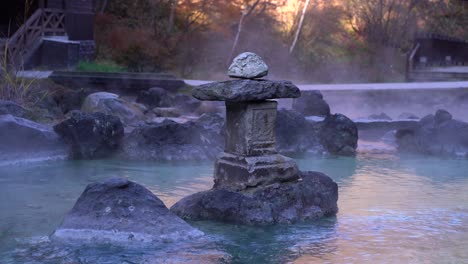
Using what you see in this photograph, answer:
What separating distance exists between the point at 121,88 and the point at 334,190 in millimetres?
10831

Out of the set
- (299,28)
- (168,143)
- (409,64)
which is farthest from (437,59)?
(168,143)

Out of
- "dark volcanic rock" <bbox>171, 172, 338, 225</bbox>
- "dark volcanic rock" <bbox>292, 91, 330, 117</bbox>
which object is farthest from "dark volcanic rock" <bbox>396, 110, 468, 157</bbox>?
"dark volcanic rock" <bbox>171, 172, 338, 225</bbox>

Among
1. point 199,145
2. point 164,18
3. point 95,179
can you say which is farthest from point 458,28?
point 95,179

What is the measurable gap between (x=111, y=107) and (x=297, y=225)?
7.46 meters

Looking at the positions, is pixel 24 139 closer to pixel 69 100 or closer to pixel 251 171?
pixel 69 100

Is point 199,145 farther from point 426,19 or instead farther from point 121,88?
point 426,19

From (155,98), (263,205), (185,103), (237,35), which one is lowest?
(263,205)

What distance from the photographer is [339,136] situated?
1215cm

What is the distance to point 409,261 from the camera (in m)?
5.52

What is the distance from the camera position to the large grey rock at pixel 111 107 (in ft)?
43.4

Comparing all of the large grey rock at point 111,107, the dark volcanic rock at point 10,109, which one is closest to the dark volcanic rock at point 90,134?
the dark volcanic rock at point 10,109

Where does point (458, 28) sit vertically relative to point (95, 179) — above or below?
above

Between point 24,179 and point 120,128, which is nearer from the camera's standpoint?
point 24,179

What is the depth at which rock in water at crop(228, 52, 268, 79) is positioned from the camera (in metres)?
6.95
